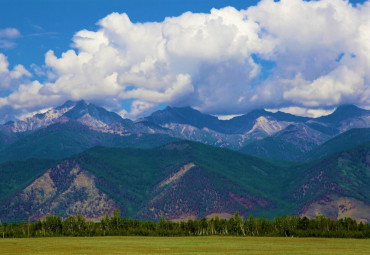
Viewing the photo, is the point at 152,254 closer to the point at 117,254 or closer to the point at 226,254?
the point at 117,254

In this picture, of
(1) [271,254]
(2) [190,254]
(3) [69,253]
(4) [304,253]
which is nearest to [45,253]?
(3) [69,253]

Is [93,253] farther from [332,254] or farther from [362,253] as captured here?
[362,253]

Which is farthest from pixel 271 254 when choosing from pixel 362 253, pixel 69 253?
pixel 69 253

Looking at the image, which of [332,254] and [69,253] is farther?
[69,253]

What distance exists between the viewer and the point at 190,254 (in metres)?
168

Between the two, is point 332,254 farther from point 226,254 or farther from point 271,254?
point 226,254

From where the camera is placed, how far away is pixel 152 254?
547 ft

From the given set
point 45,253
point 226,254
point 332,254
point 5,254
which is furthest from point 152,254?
point 332,254

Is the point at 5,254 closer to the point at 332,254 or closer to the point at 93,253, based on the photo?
the point at 93,253

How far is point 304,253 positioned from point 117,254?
209ft

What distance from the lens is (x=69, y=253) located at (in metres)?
176

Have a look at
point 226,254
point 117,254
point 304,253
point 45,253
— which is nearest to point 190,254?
point 226,254

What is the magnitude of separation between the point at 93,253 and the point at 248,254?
175ft

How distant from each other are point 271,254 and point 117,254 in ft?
169
